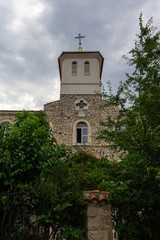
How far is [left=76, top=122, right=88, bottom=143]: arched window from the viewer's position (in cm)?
1473

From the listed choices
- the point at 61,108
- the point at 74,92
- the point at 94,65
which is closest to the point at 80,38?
the point at 94,65

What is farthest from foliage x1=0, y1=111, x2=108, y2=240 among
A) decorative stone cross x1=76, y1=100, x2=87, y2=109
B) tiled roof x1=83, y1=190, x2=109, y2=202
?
decorative stone cross x1=76, y1=100, x2=87, y2=109

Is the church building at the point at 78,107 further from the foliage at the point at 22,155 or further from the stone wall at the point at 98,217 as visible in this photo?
the stone wall at the point at 98,217

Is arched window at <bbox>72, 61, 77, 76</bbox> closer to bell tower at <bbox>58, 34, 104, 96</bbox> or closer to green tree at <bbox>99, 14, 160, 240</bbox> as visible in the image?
bell tower at <bbox>58, 34, 104, 96</bbox>

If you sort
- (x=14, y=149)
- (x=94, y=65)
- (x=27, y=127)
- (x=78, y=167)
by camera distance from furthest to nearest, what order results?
1. (x=94, y=65)
2. (x=78, y=167)
3. (x=27, y=127)
4. (x=14, y=149)

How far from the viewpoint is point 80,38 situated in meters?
21.8

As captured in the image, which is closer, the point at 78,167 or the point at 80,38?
the point at 78,167

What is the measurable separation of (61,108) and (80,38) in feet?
32.8

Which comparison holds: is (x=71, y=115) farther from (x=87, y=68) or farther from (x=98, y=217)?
(x=98, y=217)

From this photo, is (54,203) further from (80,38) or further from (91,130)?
(80,38)

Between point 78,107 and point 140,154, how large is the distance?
11.7m

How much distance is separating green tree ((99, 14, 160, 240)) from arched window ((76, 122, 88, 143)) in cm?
908

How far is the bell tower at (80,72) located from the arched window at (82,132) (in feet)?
9.16

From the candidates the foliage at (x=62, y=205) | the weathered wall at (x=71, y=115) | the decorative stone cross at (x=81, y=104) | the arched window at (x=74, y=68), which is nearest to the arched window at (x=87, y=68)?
the arched window at (x=74, y=68)
